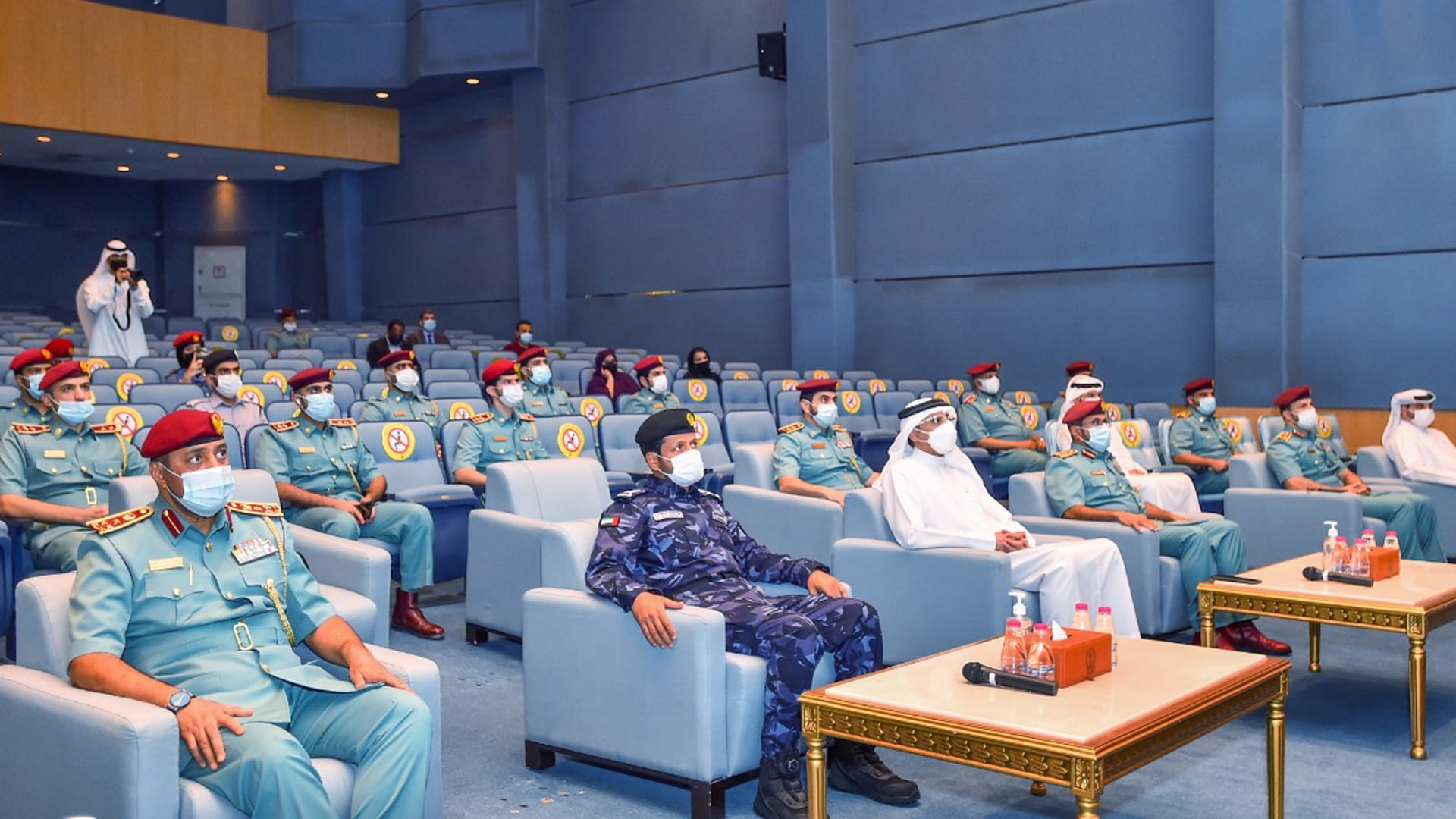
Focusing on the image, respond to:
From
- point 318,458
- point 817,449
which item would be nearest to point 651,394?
point 817,449

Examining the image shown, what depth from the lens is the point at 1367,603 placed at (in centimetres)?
434

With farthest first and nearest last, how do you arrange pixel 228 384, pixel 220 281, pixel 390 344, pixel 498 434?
pixel 220 281 < pixel 390 344 < pixel 498 434 < pixel 228 384

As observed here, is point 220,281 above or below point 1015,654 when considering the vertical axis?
above

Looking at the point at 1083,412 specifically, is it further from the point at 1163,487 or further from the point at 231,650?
the point at 231,650

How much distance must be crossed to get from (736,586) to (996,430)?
20.1 feet

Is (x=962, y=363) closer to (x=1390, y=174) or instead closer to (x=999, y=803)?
(x=1390, y=174)

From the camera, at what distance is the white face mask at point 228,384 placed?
6684 mm

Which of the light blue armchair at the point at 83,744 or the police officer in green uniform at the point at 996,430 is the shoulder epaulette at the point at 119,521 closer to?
the light blue armchair at the point at 83,744

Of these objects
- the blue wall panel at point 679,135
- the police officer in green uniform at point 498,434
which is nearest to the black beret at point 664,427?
the police officer in green uniform at point 498,434

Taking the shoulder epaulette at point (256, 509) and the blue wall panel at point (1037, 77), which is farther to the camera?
the blue wall panel at point (1037, 77)

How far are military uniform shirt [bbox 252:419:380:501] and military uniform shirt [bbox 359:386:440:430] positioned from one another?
1.33m

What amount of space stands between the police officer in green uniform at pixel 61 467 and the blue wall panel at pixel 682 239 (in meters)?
9.59

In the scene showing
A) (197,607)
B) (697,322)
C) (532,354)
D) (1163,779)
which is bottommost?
(1163,779)

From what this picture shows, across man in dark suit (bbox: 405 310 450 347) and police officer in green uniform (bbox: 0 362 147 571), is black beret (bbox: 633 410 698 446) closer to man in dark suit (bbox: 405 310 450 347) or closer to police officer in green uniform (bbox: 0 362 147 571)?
police officer in green uniform (bbox: 0 362 147 571)
